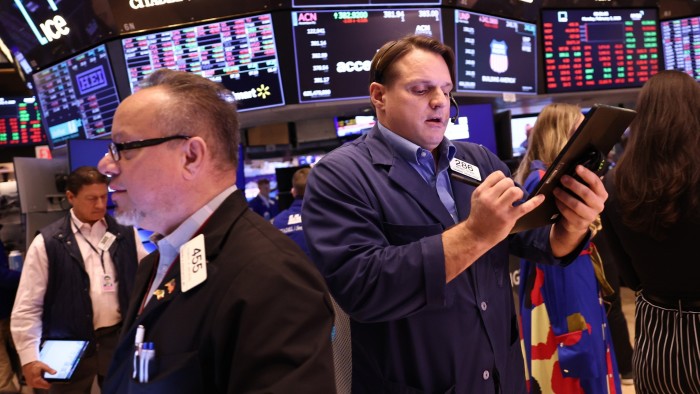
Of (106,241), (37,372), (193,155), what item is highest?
(193,155)

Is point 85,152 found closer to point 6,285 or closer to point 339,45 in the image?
point 6,285

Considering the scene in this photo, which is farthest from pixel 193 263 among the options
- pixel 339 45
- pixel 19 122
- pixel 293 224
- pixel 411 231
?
pixel 19 122

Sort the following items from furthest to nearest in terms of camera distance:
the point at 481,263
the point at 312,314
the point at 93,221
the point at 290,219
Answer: the point at 290,219 < the point at 93,221 < the point at 481,263 < the point at 312,314

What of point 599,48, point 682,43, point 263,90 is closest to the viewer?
point 263,90

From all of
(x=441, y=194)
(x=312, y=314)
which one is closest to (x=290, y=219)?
(x=441, y=194)

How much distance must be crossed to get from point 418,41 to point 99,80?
366cm

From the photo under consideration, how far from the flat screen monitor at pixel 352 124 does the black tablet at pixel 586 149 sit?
12.4ft

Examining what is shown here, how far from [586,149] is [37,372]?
3.03 metres

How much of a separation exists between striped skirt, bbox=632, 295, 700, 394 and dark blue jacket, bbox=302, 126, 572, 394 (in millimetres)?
816

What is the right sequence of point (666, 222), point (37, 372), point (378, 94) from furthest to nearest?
point (37, 372) < point (666, 222) < point (378, 94)

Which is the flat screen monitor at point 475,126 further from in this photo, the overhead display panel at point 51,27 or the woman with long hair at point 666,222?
the overhead display panel at point 51,27

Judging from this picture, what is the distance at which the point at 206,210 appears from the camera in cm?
142

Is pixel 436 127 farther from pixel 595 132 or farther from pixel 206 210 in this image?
pixel 206 210

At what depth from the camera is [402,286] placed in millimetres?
1465
